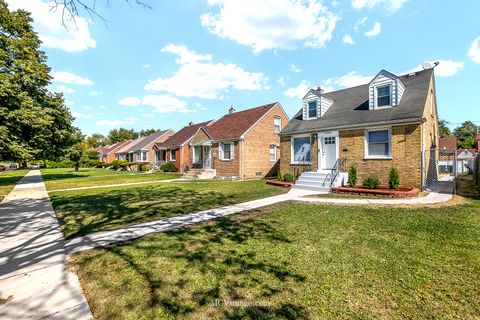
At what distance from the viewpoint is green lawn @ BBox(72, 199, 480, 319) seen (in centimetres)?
282

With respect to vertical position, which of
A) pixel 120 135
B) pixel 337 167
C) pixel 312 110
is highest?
pixel 120 135

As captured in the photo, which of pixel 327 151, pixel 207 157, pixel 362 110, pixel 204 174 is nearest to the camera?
pixel 362 110

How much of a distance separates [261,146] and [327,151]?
799 centimetres

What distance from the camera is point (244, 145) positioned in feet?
65.5

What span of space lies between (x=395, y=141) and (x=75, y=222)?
1375 cm

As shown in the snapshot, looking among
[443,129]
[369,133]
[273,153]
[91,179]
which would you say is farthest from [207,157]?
[443,129]

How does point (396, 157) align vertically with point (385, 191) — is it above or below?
above

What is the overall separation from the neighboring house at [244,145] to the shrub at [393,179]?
1111 cm

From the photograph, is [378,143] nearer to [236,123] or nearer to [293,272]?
[293,272]

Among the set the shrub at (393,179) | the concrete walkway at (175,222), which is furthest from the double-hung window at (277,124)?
the concrete walkway at (175,222)

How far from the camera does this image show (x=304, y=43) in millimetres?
17484

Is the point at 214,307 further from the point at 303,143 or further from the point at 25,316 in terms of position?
the point at 303,143

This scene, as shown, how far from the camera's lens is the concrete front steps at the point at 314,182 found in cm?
1269

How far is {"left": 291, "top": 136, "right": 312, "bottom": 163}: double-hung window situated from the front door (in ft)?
32.8
